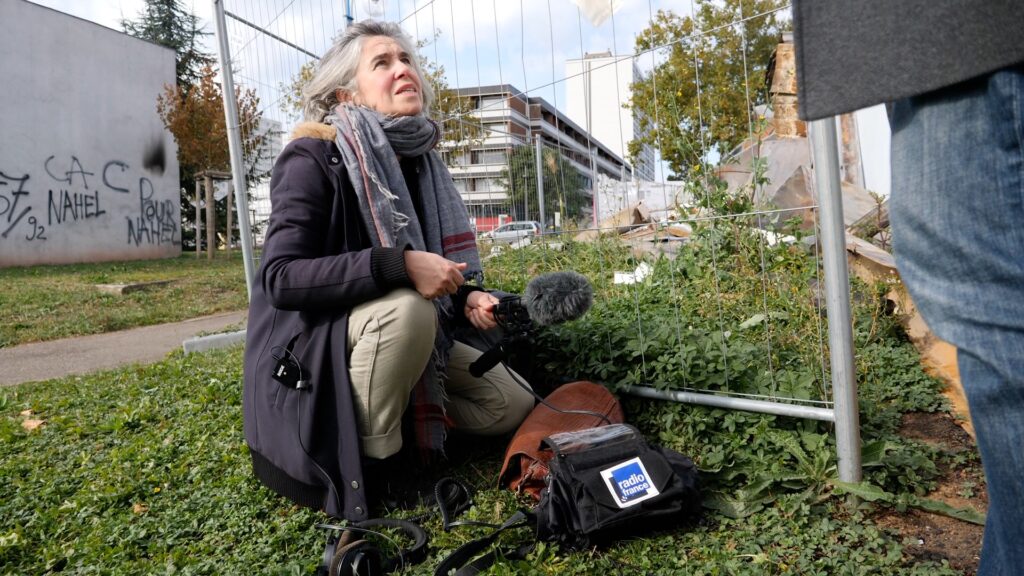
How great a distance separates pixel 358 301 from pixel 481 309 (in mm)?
481

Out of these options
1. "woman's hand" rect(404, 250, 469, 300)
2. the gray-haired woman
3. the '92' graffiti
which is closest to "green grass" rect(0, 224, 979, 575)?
the gray-haired woman

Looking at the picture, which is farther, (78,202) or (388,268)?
(78,202)

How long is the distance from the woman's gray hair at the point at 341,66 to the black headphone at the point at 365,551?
154cm

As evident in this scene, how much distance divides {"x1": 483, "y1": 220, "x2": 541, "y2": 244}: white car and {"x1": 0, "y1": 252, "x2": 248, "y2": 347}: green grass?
226 inches

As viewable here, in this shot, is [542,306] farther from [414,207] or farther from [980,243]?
[980,243]

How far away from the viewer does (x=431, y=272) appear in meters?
2.06

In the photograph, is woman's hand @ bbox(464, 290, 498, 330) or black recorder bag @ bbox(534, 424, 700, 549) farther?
woman's hand @ bbox(464, 290, 498, 330)

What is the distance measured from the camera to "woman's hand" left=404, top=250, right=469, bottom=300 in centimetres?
206

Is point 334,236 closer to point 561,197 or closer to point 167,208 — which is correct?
point 561,197

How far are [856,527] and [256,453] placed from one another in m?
1.97

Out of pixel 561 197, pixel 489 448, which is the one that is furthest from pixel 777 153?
pixel 489 448

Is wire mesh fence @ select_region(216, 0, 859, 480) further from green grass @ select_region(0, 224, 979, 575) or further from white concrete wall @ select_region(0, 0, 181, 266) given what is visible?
white concrete wall @ select_region(0, 0, 181, 266)

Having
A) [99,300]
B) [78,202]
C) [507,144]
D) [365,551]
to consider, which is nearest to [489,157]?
[507,144]

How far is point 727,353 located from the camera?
247 centimetres
